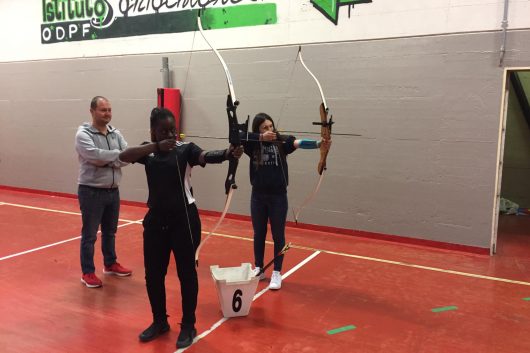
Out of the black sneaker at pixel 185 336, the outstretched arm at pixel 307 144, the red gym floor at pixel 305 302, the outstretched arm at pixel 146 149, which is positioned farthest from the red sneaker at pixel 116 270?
the outstretched arm at pixel 307 144

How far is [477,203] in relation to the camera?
434 centimetres

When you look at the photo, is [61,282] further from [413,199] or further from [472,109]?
[472,109]

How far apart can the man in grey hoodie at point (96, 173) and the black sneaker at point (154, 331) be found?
97 centimetres

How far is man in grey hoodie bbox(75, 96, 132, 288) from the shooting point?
9.78ft

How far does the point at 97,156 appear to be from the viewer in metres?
2.95

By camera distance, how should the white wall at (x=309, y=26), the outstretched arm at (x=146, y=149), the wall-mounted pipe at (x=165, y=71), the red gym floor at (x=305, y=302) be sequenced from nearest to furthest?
the outstretched arm at (x=146, y=149) → the red gym floor at (x=305, y=302) → the white wall at (x=309, y=26) → the wall-mounted pipe at (x=165, y=71)

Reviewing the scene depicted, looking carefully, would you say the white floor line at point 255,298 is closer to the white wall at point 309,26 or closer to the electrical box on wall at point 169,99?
the white wall at point 309,26

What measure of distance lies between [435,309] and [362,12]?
10.6 feet

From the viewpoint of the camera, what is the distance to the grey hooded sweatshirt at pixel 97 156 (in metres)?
2.96

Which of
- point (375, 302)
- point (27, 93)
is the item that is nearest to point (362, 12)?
point (375, 302)

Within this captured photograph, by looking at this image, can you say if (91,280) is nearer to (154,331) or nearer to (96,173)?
(96,173)

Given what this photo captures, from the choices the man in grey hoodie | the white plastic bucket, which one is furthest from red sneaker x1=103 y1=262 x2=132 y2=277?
the white plastic bucket

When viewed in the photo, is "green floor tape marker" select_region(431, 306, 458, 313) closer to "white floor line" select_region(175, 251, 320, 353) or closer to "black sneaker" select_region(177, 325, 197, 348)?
"white floor line" select_region(175, 251, 320, 353)

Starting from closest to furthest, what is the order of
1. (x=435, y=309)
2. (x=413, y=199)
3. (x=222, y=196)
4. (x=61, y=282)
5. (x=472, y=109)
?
(x=435, y=309)
(x=61, y=282)
(x=472, y=109)
(x=413, y=199)
(x=222, y=196)
